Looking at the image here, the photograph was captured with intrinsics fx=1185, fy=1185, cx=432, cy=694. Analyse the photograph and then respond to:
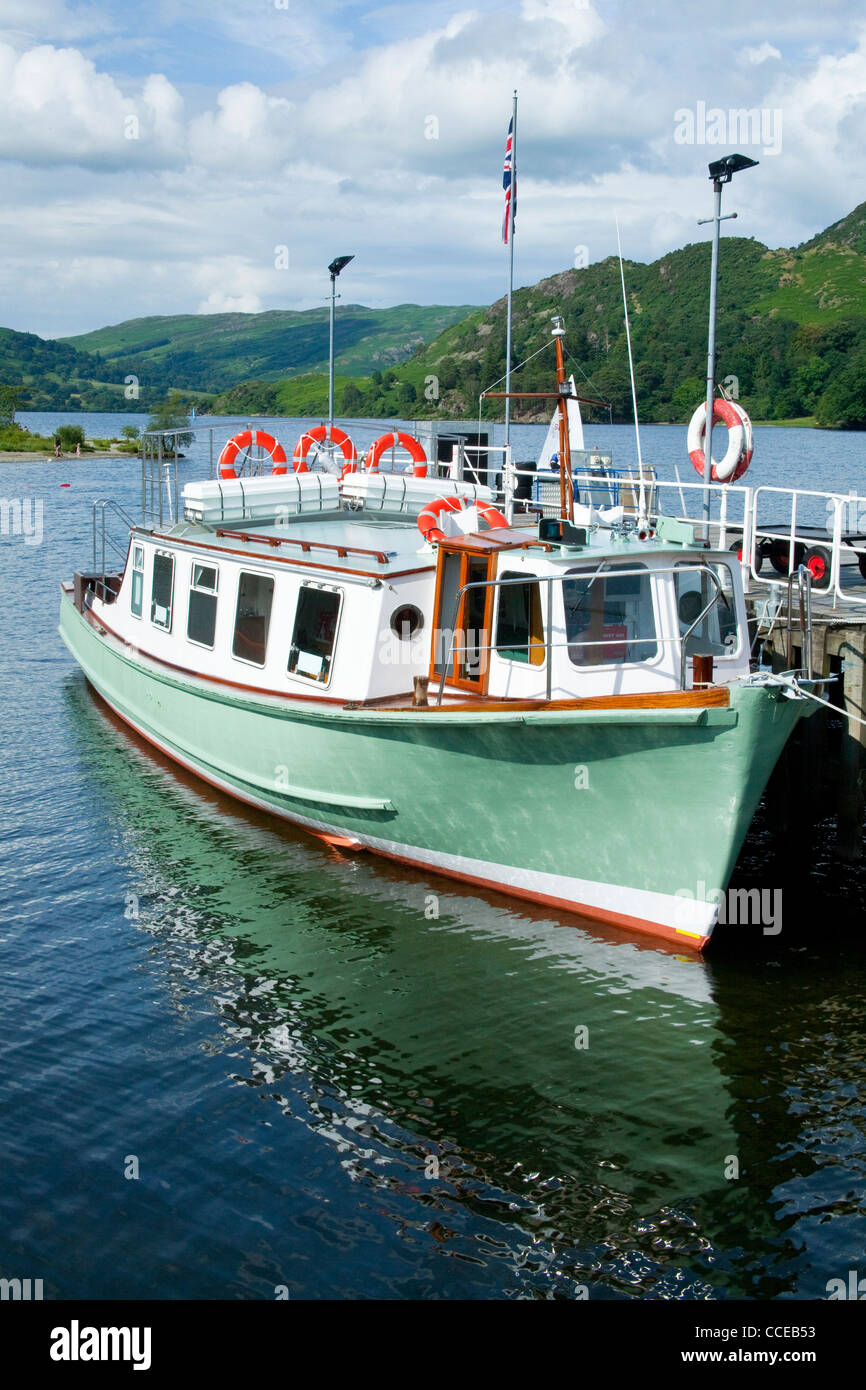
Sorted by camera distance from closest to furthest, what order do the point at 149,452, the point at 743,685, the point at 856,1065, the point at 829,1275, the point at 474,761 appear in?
the point at 829,1275 → the point at 856,1065 → the point at 743,685 → the point at 474,761 → the point at 149,452

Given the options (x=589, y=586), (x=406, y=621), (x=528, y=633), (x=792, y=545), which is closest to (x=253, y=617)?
(x=406, y=621)

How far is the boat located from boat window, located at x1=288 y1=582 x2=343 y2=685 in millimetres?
29

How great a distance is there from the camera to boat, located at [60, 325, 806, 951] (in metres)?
11.4

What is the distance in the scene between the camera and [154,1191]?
8.36 m

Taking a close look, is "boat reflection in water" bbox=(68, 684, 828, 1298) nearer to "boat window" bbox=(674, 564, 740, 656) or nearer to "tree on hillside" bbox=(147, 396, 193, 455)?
"boat window" bbox=(674, 564, 740, 656)

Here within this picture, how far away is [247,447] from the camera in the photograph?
19.8 metres

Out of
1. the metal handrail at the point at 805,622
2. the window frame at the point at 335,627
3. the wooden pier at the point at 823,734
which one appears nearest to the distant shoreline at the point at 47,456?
the window frame at the point at 335,627

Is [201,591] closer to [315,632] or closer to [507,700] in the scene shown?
[315,632]

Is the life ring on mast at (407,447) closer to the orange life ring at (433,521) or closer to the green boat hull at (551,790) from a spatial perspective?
the orange life ring at (433,521)

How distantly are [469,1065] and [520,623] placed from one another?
15.7 ft

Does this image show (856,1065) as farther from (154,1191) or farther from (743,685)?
(154,1191)
